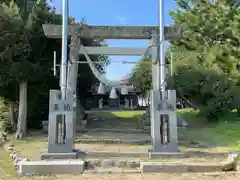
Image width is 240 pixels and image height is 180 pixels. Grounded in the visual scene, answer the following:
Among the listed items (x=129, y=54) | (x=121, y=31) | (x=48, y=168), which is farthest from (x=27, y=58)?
(x=48, y=168)

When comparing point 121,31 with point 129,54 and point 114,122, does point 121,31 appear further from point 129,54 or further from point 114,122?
point 114,122

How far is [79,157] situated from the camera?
6691mm

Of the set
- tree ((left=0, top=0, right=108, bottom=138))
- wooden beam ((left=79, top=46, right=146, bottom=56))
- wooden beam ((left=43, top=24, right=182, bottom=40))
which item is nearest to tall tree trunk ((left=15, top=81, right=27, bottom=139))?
tree ((left=0, top=0, right=108, bottom=138))

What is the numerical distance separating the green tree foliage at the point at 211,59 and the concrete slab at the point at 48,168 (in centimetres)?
831

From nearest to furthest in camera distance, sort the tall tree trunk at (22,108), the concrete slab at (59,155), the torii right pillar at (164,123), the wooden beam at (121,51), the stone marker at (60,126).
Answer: the concrete slab at (59,155)
the stone marker at (60,126)
the torii right pillar at (164,123)
the wooden beam at (121,51)
the tall tree trunk at (22,108)

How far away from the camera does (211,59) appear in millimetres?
14016

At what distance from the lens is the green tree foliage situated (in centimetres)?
1271

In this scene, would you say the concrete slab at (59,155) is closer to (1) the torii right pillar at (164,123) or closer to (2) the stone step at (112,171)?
(2) the stone step at (112,171)

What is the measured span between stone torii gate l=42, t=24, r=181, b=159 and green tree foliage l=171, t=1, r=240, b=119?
402 centimetres

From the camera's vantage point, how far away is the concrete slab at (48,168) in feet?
18.0

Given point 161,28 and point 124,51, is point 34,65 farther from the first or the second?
point 161,28

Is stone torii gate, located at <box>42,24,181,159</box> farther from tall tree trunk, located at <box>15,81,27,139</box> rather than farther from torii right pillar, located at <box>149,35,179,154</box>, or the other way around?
tall tree trunk, located at <box>15,81,27,139</box>

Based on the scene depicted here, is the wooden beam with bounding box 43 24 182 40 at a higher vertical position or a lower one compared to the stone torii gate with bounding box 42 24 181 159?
higher

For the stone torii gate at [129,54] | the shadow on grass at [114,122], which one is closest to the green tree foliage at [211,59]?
the shadow on grass at [114,122]
